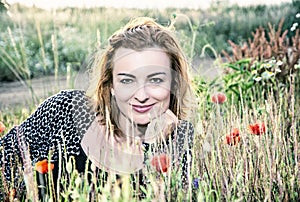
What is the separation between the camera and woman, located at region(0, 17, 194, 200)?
2.12m

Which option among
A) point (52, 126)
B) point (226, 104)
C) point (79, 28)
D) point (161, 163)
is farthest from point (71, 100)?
point (79, 28)

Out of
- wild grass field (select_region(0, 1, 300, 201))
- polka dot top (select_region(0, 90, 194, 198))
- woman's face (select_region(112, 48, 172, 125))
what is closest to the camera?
wild grass field (select_region(0, 1, 300, 201))

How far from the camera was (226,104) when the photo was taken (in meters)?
3.94

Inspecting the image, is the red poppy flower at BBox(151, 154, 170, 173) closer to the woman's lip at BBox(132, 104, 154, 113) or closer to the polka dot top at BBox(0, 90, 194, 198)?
the woman's lip at BBox(132, 104, 154, 113)

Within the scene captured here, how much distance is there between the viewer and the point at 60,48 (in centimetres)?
895

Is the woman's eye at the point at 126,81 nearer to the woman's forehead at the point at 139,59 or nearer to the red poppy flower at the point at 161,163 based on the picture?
the woman's forehead at the point at 139,59

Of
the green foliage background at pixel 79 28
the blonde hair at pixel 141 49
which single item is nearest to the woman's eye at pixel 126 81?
the blonde hair at pixel 141 49

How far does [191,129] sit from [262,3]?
9526 millimetres

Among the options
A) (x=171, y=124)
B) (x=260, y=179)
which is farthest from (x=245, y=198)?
(x=171, y=124)

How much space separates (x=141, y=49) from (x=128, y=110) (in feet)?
0.76

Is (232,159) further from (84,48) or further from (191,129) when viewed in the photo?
(84,48)

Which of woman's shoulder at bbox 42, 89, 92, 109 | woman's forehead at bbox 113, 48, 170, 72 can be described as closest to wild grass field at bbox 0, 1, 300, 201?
woman's forehead at bbox 113, 48, 170, 72

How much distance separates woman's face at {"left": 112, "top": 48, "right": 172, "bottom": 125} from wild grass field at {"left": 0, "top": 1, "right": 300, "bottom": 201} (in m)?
0.18

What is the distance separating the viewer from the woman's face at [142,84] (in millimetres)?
2121
